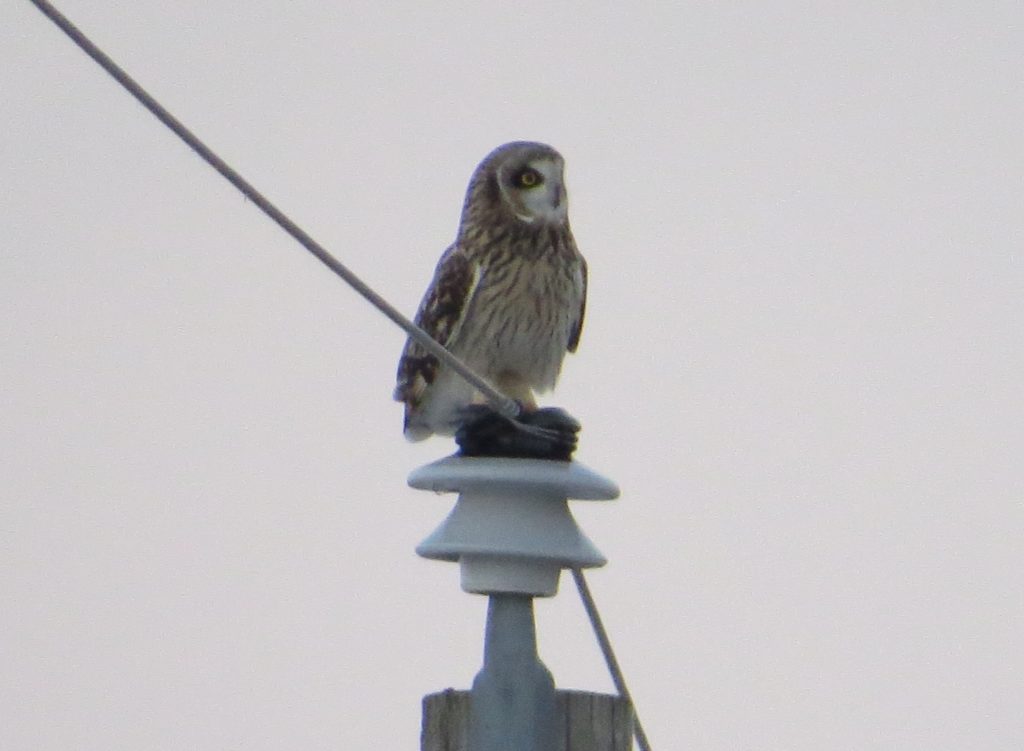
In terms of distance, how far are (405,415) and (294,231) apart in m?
3.47

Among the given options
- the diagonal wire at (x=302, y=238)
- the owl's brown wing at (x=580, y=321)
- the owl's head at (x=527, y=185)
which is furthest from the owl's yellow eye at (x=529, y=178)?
the diagonal wire at (x=302, y=238)

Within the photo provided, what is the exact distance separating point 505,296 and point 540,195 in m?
0.45

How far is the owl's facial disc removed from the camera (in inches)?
274

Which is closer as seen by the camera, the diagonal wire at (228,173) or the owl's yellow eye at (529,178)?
the diagonal wire at (228,173)

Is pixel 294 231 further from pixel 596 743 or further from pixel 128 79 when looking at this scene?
pixel 596 743

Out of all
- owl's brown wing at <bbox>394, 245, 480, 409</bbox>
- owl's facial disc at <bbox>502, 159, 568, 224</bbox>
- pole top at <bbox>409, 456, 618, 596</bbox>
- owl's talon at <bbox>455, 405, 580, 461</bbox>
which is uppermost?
owl's facial disc at <bbox>502, 159, 568, 224</bbox>

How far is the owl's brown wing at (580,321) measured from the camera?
705cm

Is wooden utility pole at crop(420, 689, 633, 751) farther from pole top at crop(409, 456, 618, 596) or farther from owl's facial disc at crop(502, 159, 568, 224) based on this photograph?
owl's facial disc at crop(502, 159, 568, 224)

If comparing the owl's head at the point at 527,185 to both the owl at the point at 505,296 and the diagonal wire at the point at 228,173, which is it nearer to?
the owl at the point at 505,296

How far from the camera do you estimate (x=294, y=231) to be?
361cm

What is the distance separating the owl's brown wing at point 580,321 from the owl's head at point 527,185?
189mm

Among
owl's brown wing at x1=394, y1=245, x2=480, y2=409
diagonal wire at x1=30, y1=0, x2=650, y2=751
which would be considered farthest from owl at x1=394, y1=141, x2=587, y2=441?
diagonal wire at x1=30, y1=0, x2=650, y2=751

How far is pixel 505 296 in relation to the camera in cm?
676

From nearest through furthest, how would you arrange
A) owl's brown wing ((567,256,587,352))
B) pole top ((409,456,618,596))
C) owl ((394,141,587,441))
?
pole top ((409,456,618,596)) → owl ((394,141,587,441)) → owl's brown wing ((567,256,587,352))
